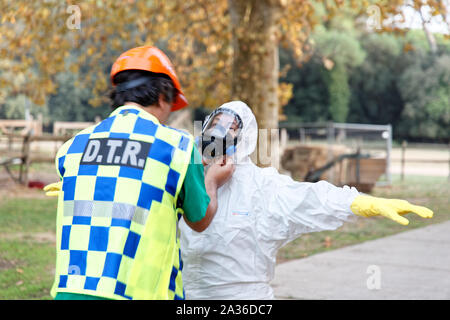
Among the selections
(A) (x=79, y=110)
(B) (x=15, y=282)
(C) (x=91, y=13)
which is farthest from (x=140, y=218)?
(A) (x=79, y=110)

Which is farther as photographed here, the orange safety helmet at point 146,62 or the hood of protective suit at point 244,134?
the hood of protective suit at point 244,134

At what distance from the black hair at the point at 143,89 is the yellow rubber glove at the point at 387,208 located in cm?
97

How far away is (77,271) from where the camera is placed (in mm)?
2045

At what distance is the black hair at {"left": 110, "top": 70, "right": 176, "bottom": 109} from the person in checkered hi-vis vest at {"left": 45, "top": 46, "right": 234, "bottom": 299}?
0.06m

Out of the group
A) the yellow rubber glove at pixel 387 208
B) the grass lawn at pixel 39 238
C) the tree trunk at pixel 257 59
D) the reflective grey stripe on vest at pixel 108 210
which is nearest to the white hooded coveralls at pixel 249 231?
the yellow rubber glove at pixel 387 208

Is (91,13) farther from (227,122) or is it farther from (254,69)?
(227,122)

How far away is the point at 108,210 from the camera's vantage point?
6.68 feet

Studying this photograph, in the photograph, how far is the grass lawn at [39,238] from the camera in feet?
19.5

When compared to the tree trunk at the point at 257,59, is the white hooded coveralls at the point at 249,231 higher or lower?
lower

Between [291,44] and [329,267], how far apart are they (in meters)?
6.93

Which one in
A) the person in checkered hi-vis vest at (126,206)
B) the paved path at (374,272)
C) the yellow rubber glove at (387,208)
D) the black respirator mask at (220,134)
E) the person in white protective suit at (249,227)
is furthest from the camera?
the paved path at (374,272)

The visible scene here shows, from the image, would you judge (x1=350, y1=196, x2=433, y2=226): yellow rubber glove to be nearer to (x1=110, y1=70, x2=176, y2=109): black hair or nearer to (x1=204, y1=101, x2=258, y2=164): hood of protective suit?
(x1=204, y1=101, x2=258, y2=164): hood of protective suit

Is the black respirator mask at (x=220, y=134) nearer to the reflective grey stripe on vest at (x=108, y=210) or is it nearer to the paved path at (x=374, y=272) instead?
the reflective grey stripe on vest at (x=108, y=210)

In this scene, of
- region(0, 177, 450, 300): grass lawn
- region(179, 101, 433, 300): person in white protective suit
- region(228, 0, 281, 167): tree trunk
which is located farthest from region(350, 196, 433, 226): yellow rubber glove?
region(228, 0, 281, 167): tree trunk
